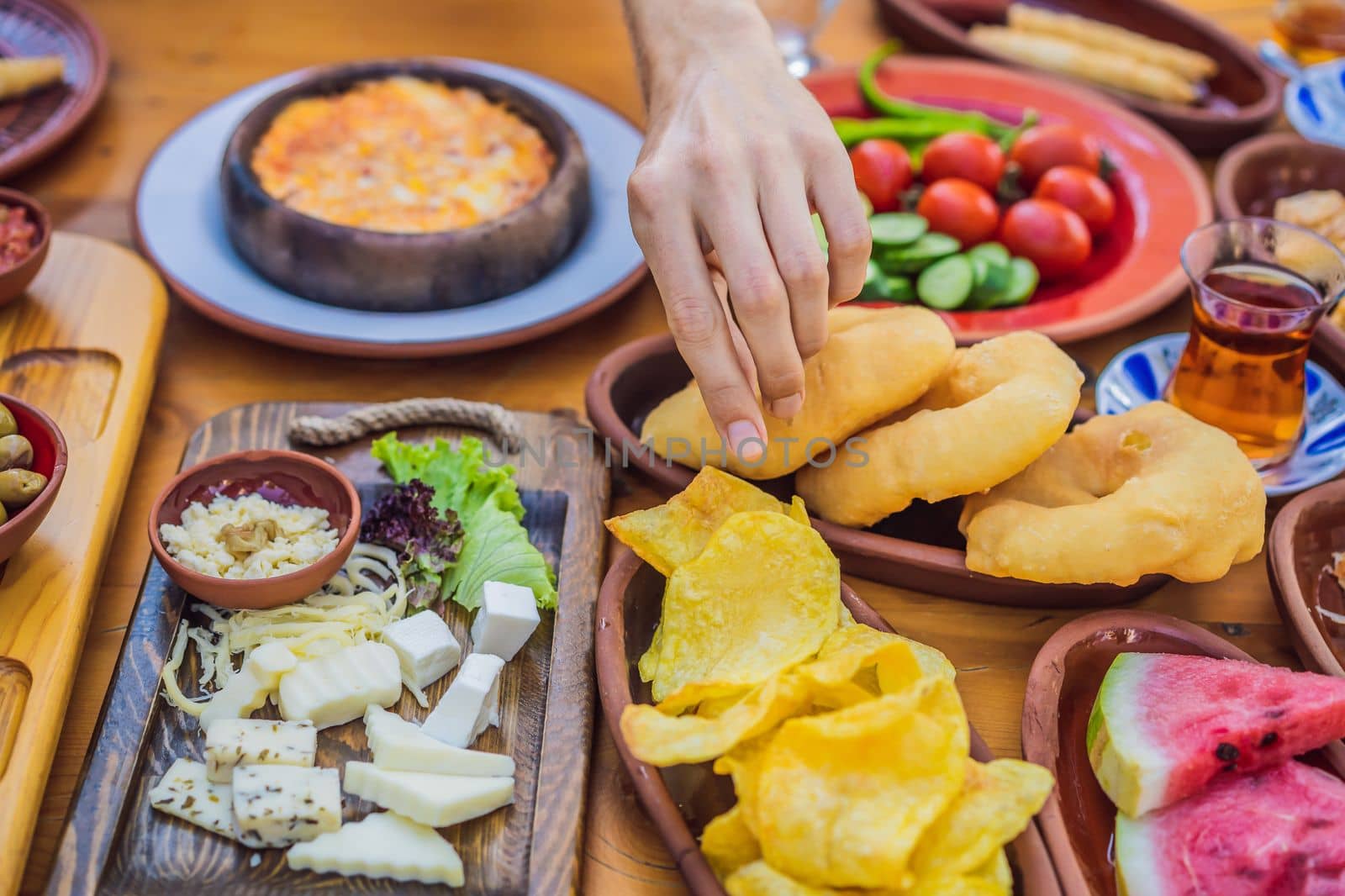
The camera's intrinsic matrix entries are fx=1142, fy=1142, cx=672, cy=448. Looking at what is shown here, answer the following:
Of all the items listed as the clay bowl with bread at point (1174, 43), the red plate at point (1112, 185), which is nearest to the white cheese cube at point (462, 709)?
the red plate at point (1112, 185)

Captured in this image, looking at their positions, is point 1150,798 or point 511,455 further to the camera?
point 511,455

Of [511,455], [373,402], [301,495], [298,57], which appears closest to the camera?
[301,495]

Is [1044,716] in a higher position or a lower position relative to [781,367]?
lower

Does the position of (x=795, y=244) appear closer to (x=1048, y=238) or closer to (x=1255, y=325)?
(x=1255, y=325)

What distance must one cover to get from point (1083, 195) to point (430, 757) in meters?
2.29

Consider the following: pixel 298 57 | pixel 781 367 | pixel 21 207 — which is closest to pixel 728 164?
pixel 781 367

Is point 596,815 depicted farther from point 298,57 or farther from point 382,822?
point 298,57

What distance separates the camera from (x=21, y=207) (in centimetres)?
256

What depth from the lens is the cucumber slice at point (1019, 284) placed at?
2838mm

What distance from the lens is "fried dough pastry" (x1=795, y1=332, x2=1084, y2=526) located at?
1898 millimetres

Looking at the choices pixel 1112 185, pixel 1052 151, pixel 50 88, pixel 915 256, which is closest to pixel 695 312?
pixel 915 256

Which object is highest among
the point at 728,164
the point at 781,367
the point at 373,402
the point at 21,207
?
the point at 728,164

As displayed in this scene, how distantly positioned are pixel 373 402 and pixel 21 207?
917mm

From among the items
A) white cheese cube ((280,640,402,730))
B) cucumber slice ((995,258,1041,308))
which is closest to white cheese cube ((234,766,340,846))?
white cheese cube ((280,640,402,730))
